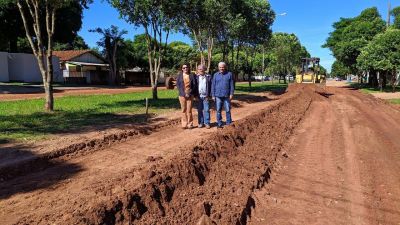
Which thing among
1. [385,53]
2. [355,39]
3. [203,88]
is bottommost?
[203,88]

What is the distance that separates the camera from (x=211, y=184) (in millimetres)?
6680

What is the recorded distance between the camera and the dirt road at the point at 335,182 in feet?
19.7

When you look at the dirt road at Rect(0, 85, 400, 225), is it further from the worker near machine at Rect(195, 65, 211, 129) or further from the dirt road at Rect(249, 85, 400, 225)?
the worker near machine at Rect(195, 65, 211, 129)

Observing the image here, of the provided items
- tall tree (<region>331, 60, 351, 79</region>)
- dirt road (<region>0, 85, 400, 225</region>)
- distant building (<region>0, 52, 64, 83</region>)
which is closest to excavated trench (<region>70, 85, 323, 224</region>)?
dirt road (<region>0, 85, 400, 225</region>)

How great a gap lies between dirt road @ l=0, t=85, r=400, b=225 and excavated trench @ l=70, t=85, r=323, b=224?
1cm

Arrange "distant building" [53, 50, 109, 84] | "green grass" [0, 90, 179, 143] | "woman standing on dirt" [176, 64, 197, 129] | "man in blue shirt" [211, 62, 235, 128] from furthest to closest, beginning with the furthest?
"distant building" [53, 50, 109, 84] < "man in blue shirt" [211, 62, 235, 128] < "woman standing on dirt" [176, 64, 197, 129] < "green grass" [0, 90, 179, 143]

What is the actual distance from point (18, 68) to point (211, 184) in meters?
41.4

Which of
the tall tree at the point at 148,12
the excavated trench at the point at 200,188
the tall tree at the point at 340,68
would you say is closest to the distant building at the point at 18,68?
the tall tree at the point at 148,12

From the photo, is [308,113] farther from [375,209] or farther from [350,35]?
[350,35]

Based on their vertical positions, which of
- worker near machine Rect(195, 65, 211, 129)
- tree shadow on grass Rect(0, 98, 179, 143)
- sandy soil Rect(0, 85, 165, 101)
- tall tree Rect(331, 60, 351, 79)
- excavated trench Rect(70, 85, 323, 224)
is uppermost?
tall tree Rect(331, 60, 351, 79)

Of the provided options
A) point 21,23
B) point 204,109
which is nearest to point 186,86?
point 204,109

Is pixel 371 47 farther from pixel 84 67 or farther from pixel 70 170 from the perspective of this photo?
pixel 70 170

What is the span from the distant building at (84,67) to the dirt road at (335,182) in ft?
145

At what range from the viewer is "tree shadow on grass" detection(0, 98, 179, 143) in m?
10.3
